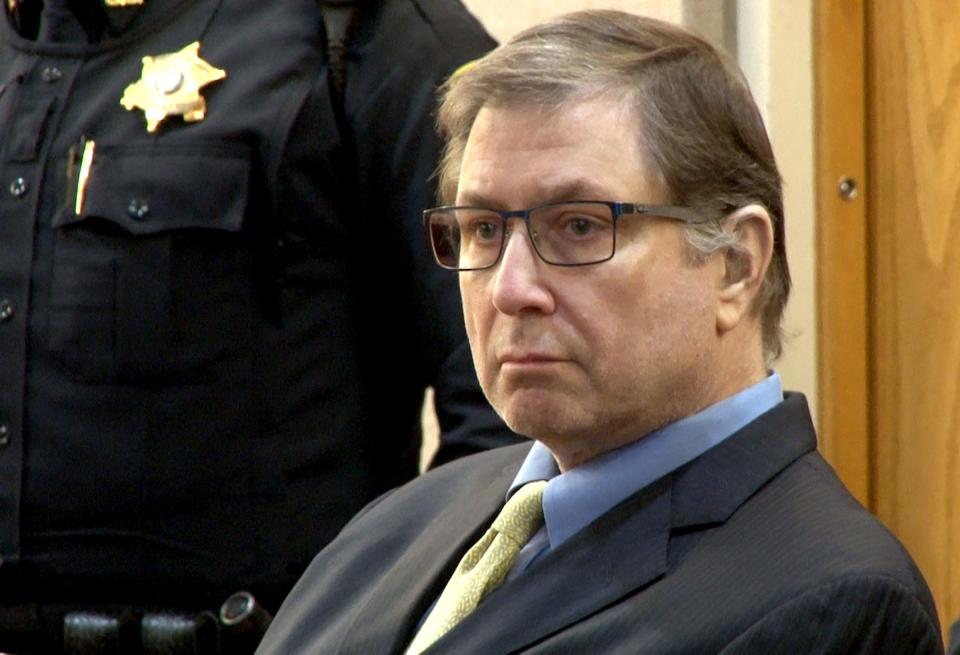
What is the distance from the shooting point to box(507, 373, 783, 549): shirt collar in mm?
1689

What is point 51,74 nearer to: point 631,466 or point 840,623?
point 631,466

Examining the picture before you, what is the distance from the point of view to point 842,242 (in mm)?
2736

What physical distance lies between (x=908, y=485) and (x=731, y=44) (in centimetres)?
73

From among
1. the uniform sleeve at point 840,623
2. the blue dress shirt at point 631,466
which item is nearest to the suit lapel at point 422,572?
the blue dress shirt at point 631,466

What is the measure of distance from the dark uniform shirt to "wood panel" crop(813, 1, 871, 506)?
67 cm

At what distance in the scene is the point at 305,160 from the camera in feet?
7.43

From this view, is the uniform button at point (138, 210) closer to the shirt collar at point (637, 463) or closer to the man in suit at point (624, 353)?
the man in suit at point (624, 353)

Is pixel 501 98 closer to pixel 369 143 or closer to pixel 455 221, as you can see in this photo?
pixel 455 221

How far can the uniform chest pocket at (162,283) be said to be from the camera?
225cm

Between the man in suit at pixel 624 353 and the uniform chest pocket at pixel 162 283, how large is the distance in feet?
1.76

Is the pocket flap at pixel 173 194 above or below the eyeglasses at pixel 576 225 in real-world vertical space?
below

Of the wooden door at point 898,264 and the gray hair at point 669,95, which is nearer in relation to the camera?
the gray hair at point 669,95

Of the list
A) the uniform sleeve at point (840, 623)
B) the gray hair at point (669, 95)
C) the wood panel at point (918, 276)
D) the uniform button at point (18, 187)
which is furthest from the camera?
the wood panel at point (918, 276)

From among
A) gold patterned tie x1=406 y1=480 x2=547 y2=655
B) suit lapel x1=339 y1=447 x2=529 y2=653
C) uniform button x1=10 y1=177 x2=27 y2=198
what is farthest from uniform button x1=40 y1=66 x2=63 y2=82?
gold patterned tie x1=406 y1=480 x2=547 y2=655
